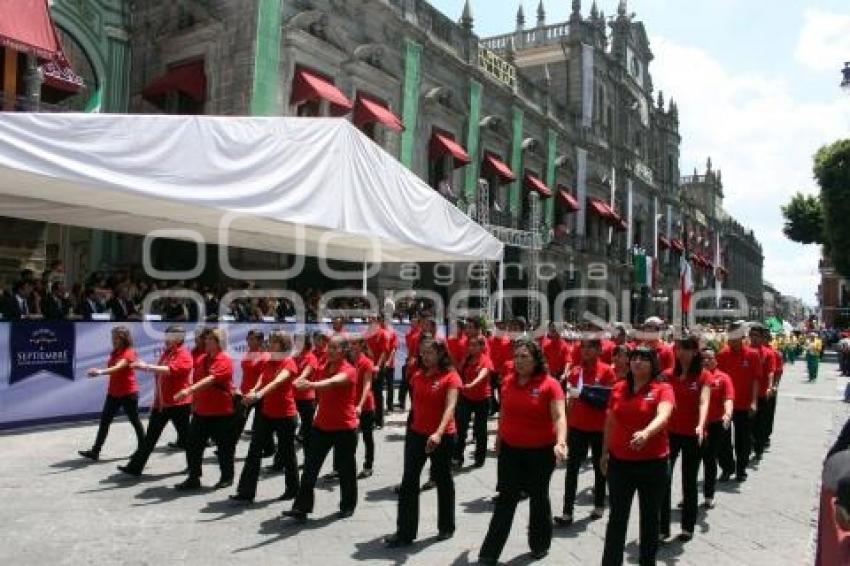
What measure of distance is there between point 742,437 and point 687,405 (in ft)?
9.52

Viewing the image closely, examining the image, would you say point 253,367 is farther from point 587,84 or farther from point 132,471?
point 587,84

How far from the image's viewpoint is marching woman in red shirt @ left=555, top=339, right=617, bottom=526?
21.7 feet

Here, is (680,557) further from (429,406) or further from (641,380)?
(429,406)

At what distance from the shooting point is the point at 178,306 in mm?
12805

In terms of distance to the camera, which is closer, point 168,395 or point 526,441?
point 526,441

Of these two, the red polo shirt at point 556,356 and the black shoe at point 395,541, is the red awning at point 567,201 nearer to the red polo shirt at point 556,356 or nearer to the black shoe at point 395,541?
the red polo shirt at point 556,356

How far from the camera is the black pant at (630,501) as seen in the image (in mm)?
4840

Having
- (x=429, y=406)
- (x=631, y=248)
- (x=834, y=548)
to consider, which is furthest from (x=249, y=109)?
(x=631, y=248)

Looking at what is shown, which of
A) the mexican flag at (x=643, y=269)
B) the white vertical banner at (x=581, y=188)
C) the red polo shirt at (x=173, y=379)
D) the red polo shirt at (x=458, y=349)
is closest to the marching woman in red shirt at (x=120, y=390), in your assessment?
the red polo shirt at (x=173, y=379)

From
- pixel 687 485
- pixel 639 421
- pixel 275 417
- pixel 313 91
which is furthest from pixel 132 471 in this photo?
pixel 313 91

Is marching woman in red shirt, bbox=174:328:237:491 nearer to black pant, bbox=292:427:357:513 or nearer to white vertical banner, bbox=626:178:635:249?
black pant, bbox=292:427:357:513

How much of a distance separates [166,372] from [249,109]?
36.2ft

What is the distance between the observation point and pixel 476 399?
8719mm

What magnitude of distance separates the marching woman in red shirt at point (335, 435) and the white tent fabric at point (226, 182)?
3.84 metres
